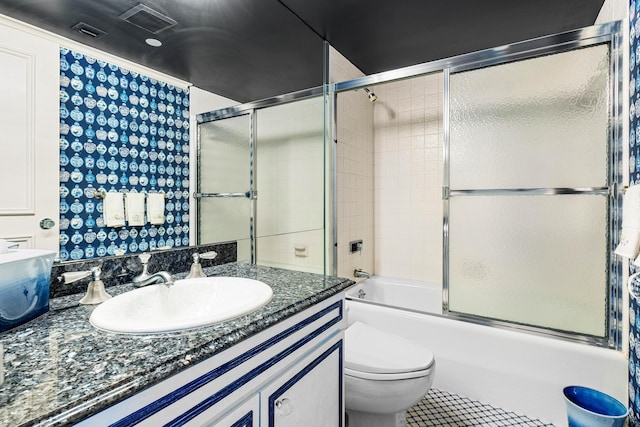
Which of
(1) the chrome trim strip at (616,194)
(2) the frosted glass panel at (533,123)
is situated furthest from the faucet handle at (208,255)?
(1) the chrome trim strip at (616,194)

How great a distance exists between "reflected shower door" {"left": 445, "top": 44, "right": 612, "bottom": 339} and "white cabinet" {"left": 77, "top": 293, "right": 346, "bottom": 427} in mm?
1120

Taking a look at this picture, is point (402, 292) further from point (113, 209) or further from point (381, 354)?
point (113, 209)

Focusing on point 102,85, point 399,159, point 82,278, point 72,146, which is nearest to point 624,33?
point 399,159

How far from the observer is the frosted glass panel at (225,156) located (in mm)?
1314

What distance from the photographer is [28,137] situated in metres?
0.83

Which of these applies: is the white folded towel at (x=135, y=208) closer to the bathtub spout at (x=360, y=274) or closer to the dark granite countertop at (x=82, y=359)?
the dark granite countertop at (x=82, y=359)

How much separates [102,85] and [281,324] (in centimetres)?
93

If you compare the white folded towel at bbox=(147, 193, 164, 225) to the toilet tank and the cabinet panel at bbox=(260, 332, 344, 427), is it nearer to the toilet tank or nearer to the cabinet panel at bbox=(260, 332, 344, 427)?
the toilet tank

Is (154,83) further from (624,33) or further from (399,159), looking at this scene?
(399,159)

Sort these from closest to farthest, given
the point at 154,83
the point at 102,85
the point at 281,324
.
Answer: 1. the point at 281,324
2. the point at 102,85
3. the point at 154,83

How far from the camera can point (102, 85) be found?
38.3 inches

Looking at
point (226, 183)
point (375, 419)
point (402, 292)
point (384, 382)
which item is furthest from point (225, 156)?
point (402, 292)

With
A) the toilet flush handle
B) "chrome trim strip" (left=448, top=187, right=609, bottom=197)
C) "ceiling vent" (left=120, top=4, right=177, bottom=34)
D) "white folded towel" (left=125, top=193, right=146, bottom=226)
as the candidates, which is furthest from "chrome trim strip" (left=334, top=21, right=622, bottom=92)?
the toilet flush handle

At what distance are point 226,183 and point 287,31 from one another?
1.18 meters
